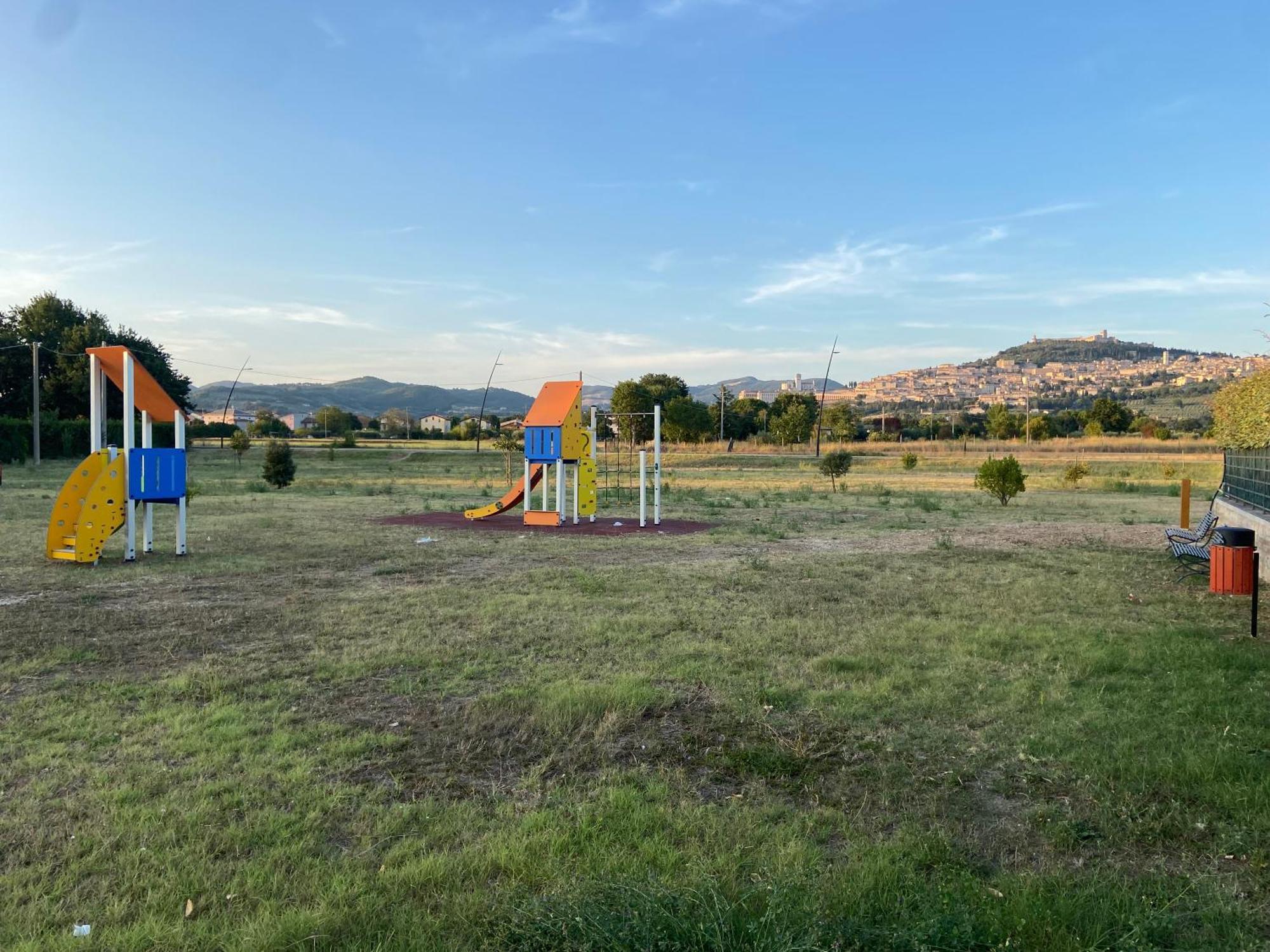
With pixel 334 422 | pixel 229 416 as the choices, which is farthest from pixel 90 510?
pixel 229 416

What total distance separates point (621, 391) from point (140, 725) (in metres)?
74.3

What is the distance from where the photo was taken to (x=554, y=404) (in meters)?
20.5

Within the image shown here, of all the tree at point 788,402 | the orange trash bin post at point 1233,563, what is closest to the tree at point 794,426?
the tree at point 788,402

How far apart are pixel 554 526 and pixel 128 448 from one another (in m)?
8.50

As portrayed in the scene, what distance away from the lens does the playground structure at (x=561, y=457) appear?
1936 centimetres

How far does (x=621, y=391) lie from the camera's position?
3110 inches

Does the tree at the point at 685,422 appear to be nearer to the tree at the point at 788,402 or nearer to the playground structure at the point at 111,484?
the tree at the point at 788,402

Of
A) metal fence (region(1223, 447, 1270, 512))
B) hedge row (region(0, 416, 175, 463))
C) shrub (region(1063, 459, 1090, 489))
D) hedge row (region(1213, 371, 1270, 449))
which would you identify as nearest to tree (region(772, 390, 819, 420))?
shrub (region(1063, 459, 1090, 489))

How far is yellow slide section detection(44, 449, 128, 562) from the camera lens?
12.3 meters

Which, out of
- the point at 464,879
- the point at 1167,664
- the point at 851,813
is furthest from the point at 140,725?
the point at 1167,664

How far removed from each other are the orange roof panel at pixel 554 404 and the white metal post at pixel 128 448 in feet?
27.3

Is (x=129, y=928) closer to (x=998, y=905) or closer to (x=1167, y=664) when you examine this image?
(x=998, y=905)

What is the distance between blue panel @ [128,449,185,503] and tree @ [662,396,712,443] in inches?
2196

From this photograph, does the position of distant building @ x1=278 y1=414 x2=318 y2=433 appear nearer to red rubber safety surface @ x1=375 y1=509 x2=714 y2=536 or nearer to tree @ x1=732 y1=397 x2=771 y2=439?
tree @ x1=732 y1=397 x2=771 y2=439
